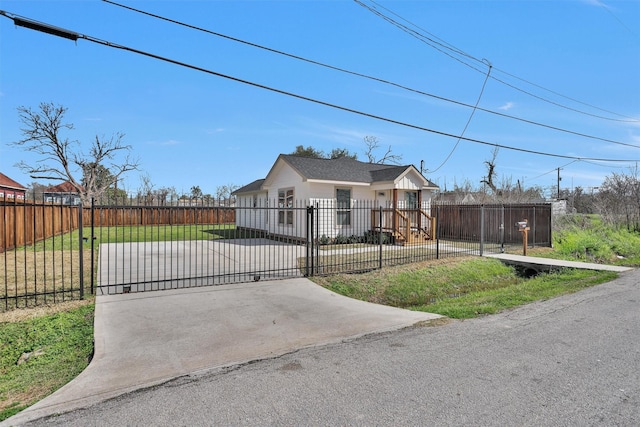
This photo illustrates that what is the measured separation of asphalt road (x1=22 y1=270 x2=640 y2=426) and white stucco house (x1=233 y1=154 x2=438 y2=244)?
10495 millimetres

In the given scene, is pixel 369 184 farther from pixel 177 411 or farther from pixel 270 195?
pixel 177 411

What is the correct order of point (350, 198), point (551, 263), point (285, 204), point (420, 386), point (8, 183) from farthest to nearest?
point (8, 183)
point (285, 204)
point (350, 198)
point (551, 263)
point (420, 386)

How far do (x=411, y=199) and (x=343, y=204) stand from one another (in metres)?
3.78

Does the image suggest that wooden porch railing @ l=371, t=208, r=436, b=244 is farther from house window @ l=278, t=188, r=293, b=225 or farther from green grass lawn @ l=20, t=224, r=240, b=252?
green grass lawn @ l=20, t=224, r=240, b=252

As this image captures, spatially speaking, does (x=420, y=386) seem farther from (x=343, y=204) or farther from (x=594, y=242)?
(x=594, y=242)

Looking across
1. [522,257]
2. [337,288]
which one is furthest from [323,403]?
[522,257]

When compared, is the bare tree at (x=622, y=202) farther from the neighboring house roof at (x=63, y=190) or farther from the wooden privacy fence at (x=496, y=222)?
the neighboring house roof at (x=63, y=190)

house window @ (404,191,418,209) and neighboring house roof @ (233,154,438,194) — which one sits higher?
neighboring house roof @ (233,154,438,194)

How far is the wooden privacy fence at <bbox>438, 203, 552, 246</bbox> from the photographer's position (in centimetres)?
1518

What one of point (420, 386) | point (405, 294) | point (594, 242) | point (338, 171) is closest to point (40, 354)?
point (420, 386)

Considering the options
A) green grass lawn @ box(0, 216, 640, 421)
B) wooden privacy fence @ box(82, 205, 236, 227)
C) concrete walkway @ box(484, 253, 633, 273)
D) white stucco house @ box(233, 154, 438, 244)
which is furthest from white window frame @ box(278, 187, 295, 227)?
concrete walkway @ box(484, 253, 633, 273)

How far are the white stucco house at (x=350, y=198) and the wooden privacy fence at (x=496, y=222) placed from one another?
1316mm

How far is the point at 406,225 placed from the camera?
50.7 ft

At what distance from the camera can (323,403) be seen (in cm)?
311
